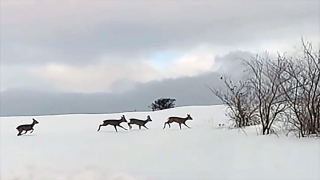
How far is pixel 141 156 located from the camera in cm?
794

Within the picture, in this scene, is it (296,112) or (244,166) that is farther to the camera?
(296,112)

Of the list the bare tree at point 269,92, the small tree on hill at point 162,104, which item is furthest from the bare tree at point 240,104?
the small tree on hill at point 162,104

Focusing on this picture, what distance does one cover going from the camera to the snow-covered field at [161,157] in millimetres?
6234

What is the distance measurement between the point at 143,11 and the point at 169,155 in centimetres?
496

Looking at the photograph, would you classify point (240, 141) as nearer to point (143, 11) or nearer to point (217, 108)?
point (143, 11)

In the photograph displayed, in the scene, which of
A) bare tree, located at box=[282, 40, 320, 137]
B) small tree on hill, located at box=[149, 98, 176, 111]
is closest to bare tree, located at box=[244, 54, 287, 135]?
bare tree, located at box=[282, 40, 320, 137]

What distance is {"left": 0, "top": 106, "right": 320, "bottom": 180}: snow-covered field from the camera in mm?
6234

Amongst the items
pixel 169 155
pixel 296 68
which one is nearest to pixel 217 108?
pixel 296 68

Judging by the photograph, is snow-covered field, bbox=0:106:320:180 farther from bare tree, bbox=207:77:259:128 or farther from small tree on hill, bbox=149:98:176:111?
small tree on hill, bbox=149:98:176:111

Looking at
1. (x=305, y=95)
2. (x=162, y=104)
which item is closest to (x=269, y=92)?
(x=305, y=95)

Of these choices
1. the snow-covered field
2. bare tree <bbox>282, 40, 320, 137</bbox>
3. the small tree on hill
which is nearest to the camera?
the snow-covered field

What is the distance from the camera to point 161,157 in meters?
7.73

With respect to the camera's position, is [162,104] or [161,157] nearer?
[161,157]

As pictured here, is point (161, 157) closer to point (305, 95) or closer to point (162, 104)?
point (305, 95)
